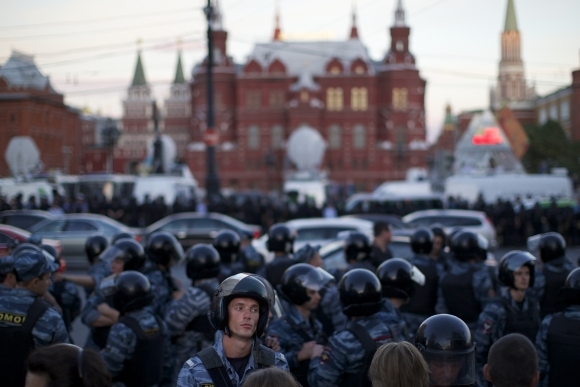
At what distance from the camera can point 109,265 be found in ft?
24.2

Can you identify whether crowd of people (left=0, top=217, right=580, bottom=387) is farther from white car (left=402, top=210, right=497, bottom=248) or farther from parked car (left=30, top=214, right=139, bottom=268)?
white car (left=402, top=210, right=497, bottom=248)

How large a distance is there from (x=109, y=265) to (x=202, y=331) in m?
1.75

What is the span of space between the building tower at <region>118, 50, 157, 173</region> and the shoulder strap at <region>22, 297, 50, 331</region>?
368 feet

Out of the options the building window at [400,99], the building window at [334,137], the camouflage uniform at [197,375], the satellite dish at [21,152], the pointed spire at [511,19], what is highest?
the pointed spire at [511,19]

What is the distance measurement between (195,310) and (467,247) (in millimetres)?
2997

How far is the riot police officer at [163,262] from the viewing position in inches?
282

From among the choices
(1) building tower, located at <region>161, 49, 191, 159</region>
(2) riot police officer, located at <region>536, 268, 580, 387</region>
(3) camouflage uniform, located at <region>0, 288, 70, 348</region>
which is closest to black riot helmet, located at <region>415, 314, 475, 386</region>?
(2) riot police officer, located at <region>536, 268, 580, 387</region>

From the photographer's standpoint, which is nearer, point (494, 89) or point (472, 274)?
point (472, 274)

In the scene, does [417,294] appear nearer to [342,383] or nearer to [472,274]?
[472,274]

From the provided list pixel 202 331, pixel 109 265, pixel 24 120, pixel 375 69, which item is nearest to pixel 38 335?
pixel 202 331

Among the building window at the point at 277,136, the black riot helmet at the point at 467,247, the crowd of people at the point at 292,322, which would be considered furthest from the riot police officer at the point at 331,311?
the building window at the point at 277,136

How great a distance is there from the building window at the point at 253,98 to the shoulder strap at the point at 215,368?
74372mm

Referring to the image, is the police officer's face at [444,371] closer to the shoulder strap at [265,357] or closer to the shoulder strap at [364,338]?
the shoulder strap at [265,357]

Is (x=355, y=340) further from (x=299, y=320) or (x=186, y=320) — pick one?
(x=186, y=320)
